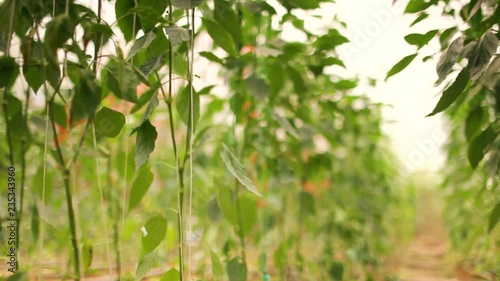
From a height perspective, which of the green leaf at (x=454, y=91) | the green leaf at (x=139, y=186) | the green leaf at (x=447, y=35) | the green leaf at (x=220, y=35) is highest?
the green leaf at (x=447, y=35)

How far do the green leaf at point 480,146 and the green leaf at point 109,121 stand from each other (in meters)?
0.58

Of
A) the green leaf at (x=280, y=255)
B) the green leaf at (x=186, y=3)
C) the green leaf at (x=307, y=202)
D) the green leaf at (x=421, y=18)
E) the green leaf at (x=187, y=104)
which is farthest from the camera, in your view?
the green leaf at (x=307, y=202)

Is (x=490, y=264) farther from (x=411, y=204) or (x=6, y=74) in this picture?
(x=411, y=204)

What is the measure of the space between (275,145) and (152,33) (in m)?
0.78

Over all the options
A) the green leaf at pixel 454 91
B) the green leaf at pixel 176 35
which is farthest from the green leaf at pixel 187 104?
the green leaf at pixel 454 91

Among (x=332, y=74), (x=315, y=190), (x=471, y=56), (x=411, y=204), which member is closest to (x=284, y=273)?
(x=332, y=74)

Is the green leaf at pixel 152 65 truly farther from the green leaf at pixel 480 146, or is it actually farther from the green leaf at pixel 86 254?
the green leaf at pixel 480 146

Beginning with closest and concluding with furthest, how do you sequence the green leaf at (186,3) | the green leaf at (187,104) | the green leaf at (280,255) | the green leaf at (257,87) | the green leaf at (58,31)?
the green leaf at (58,31), the green leaf at (186,3), the green leaf at (187,104), the green leaf at (257,87), the green leaf at (280,255)

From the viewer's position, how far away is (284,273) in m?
1.34

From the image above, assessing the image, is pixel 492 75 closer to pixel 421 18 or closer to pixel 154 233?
pixel 421 18

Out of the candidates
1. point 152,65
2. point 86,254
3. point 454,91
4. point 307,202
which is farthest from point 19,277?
point 307,202

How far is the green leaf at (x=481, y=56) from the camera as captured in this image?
0.67 m

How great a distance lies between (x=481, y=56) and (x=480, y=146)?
8.9 inches

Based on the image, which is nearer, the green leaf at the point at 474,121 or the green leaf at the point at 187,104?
the green leaf at the point at 187,104
